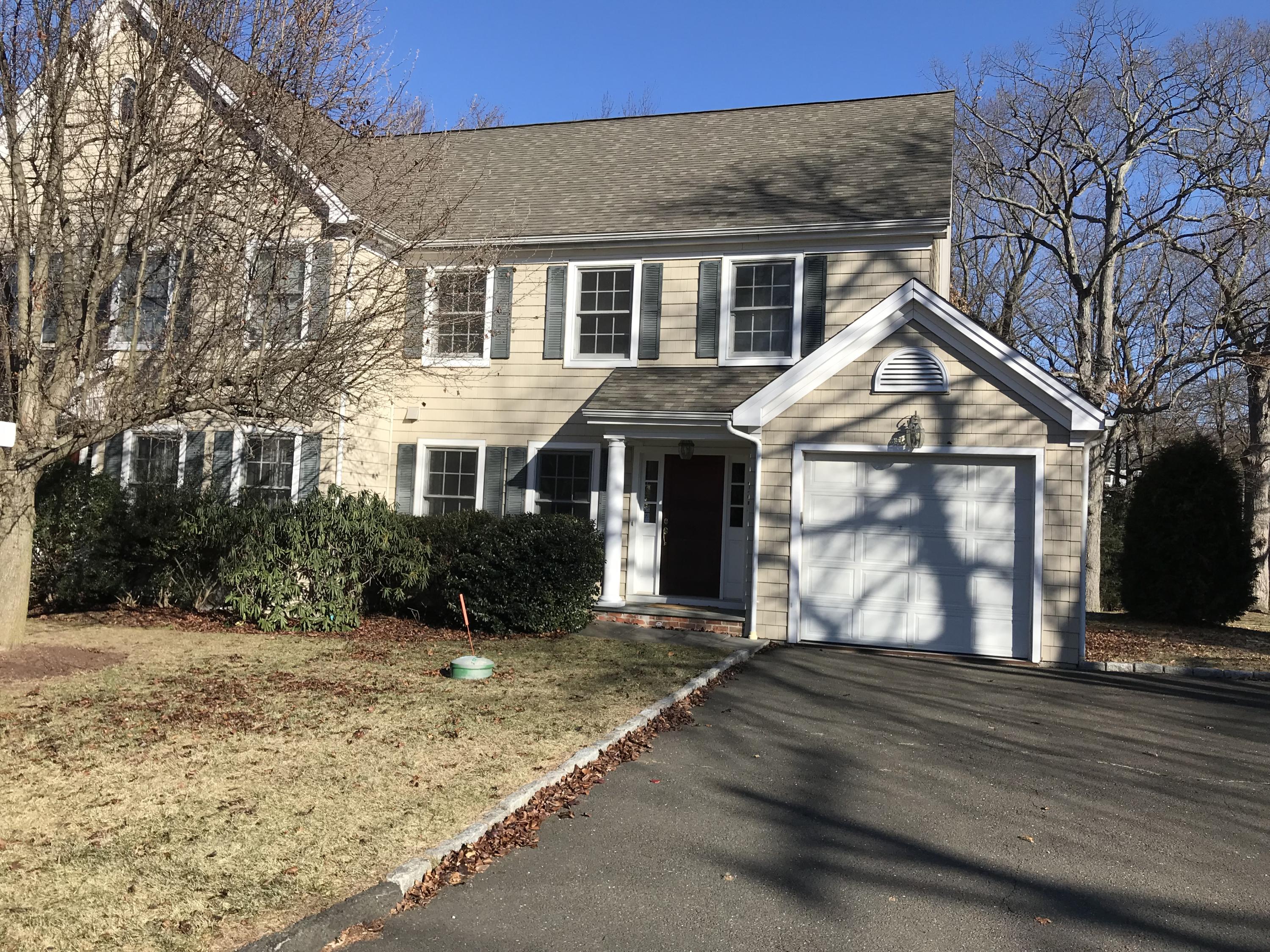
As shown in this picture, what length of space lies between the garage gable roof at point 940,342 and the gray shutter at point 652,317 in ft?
8.64

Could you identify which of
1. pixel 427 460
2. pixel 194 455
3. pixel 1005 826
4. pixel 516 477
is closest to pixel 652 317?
pixel 516 477

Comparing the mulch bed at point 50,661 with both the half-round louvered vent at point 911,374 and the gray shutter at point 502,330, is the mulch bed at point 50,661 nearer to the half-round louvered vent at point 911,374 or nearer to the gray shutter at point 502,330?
the gray shutter at point 502,330

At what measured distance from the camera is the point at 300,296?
10.2 metres

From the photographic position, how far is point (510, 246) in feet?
47.0

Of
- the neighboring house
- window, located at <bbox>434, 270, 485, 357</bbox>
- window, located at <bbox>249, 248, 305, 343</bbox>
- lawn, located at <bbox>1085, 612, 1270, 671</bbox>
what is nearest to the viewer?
window, located at <bbox>249, 248, 305, 343</bbox>

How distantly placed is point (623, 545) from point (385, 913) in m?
9.62

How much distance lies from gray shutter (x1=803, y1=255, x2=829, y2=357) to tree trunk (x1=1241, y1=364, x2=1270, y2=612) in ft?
45.2

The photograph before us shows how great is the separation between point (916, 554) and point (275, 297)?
7668 millimetres

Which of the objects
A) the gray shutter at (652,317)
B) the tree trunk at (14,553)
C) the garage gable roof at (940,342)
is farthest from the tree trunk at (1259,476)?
the tree trunk at (14,553)

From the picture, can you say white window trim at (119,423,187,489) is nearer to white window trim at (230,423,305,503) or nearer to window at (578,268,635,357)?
white window trim at (230,423,305,503)

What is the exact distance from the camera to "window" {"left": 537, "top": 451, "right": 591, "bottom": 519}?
14094 mm

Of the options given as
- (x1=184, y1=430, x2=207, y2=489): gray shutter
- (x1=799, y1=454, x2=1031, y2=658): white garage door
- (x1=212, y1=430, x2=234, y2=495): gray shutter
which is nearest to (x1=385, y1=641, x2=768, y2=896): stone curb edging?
(x1=799, y1=454, x2=1031, y2=658): white garage door

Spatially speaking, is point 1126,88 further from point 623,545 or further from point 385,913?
point 385,913

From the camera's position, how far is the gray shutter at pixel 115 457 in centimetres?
1441
